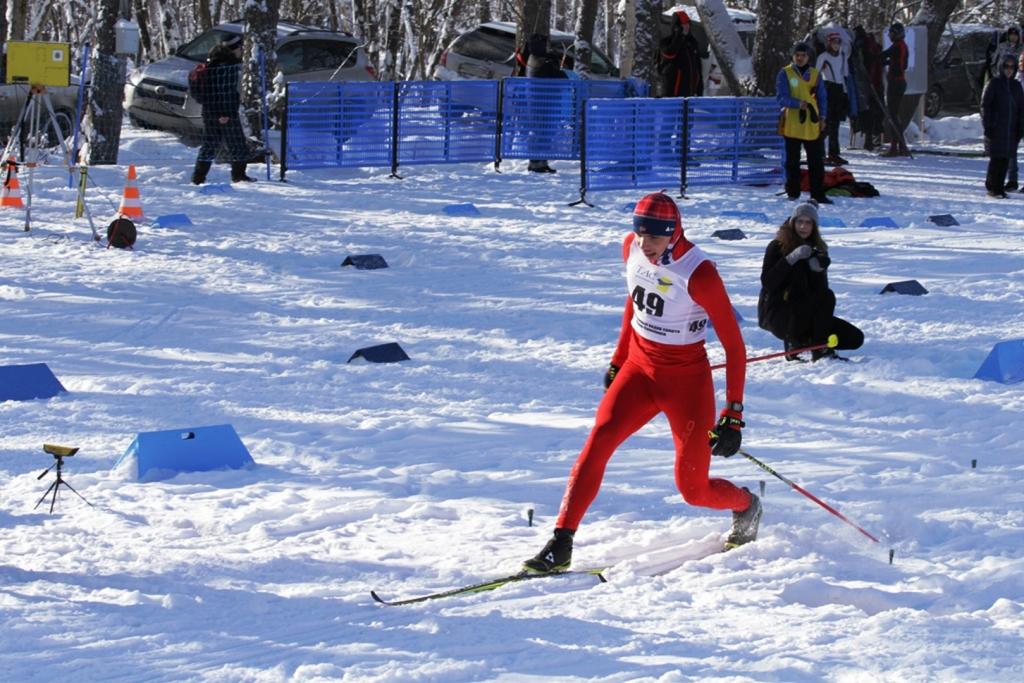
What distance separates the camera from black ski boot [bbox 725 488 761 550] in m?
6.26

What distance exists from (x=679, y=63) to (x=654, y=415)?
13062 mm

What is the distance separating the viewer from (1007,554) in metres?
6.16

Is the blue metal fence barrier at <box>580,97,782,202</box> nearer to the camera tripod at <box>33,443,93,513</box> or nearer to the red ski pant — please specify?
the camera tripod at <box>33,443,93,513</box>

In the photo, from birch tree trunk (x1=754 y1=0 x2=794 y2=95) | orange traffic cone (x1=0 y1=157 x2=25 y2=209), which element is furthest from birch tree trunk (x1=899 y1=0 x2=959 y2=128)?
orange traffic cone (x1=0 y1=157 x2=25 y2=209)

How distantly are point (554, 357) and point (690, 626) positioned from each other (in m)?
4.83

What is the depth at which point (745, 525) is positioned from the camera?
6262mm

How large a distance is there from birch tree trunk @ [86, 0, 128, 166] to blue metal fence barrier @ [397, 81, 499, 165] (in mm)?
3526

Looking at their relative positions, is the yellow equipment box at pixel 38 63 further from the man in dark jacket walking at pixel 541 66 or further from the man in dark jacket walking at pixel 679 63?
the man in dark jacket walking at pixel 679 63

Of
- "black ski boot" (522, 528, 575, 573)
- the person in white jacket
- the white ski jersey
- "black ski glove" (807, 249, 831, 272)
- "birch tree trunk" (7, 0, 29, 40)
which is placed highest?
"birch tree trunk" (7, 0, 29, 40)

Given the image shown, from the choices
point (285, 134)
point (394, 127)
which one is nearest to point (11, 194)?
point (285, 134)

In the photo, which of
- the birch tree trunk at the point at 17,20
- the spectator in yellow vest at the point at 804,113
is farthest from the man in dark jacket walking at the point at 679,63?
the birch tree trunk at the point at 17,20

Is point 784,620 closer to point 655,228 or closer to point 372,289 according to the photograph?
point 655,228

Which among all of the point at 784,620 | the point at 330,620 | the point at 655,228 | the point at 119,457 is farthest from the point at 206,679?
the point at 119,457

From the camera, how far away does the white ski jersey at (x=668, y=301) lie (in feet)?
19.4
